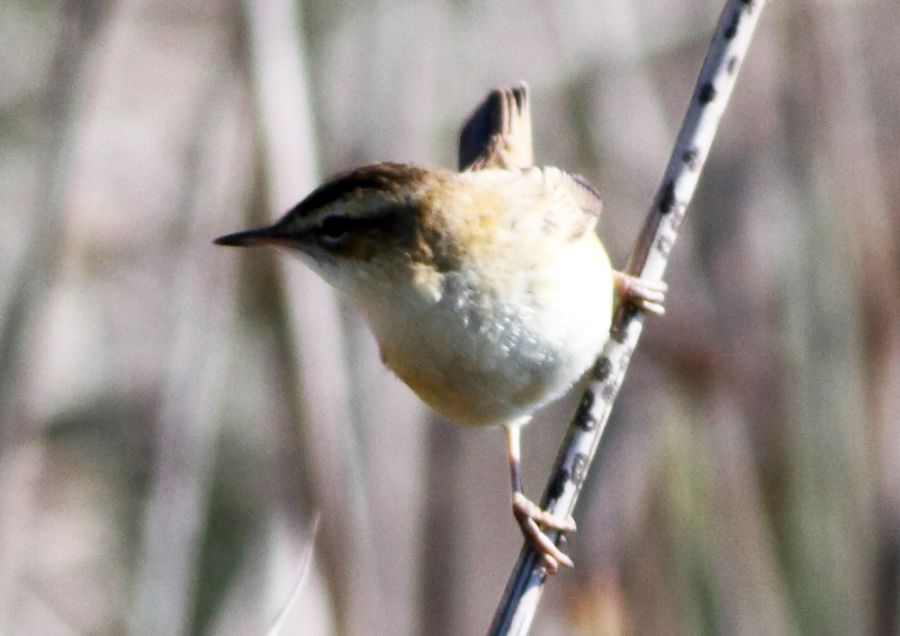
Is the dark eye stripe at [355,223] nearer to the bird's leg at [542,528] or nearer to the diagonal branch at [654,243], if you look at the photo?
the diagonal branch at [654,243]

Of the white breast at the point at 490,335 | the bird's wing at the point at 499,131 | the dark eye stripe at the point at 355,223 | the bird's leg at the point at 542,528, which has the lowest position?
the bird's leg at the point at 542,528

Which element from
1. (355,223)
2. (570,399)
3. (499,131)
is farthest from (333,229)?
(570,399)

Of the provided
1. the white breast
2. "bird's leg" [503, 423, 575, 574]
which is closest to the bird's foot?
"bird's leg" [503, 423, 575, 574]

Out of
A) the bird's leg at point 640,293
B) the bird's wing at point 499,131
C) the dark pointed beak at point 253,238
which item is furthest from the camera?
the bird's wing at point 499,131

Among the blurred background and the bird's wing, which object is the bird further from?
the bird's wing

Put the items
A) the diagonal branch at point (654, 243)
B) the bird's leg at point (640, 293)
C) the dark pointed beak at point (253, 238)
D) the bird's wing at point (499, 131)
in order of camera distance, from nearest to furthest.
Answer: the diagonal branch at point (654, 243) → the dark pointed beak at point (253, 238) → the bird's leg at point (640, 293) → the bird's wing at point (499, 131)

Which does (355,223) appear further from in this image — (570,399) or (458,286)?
(570,399)

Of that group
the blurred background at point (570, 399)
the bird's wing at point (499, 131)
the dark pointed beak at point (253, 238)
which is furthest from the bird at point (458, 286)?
the bird's wing at point (499, 131)
